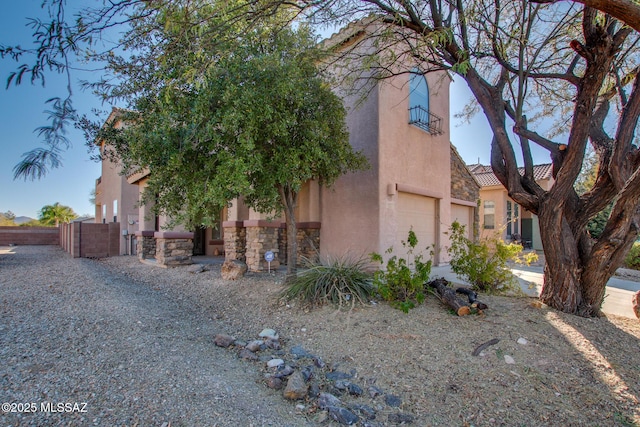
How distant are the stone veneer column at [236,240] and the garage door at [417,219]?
4.29 m

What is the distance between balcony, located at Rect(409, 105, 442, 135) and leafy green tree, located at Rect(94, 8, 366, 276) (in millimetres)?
3825

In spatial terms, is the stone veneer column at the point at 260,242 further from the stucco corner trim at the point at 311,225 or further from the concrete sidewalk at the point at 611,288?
the concrete sidewalk at the point at 611,288

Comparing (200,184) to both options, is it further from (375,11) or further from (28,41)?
(375,11)

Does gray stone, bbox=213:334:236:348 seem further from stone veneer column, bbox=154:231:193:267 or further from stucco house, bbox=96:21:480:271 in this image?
stone veneer column, bbox=154:231:193:267

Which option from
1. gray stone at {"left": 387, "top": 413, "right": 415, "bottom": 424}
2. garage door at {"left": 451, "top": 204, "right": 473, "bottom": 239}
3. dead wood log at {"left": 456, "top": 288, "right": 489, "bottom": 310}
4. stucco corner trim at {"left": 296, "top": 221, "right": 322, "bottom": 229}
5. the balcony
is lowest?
gray stone at {"left": 387, "top": 413, "right": 415, "bottom": 424}

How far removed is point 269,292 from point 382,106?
17.6 ft

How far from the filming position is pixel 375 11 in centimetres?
571

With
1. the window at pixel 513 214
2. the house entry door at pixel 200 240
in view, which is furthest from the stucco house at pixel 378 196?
the window at pixel 513 214

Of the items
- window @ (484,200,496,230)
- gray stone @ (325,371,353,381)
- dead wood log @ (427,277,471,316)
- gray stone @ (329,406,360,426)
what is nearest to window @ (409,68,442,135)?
dead wood log @ (427,277,471,316)

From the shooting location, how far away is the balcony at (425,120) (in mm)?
9859

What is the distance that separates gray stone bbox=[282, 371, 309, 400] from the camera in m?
3.16

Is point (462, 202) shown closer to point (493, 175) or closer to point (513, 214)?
point (513, 214)

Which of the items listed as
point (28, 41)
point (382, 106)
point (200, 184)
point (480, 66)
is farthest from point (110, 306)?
point (480, 66)

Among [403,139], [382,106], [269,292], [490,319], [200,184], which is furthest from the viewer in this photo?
[403,139]
